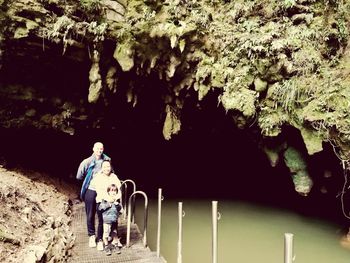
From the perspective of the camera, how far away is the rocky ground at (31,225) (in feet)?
14.5

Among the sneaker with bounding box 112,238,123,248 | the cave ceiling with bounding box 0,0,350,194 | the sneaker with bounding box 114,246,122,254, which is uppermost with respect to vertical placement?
the cave ceiling with bounding box 0,0,350,194

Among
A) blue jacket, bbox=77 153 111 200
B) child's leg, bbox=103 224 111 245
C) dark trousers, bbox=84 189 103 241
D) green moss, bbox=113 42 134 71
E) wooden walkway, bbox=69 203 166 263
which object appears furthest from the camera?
green moss, bbox=113 42 134 71

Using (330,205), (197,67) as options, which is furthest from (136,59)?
(330,205)

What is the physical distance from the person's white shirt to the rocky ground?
920 millimetres

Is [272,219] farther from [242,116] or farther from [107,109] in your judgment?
[107,109]

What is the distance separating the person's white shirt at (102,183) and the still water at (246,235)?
201cm

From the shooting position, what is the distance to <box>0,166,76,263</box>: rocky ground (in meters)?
4.42

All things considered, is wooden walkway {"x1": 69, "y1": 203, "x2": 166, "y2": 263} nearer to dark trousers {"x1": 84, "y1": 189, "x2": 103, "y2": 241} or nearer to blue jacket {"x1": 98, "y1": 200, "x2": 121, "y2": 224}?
dark trousers {"x1": 84, "y1": 189, "x2": 103, "y2": 241}

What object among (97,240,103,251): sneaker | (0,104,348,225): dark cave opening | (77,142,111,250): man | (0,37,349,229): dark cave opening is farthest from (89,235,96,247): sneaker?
(0,104,348,225): dark cave opening

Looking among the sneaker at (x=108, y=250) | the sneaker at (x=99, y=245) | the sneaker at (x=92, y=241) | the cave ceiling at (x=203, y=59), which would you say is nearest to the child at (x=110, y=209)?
the sneaker at (x=108, y=250)

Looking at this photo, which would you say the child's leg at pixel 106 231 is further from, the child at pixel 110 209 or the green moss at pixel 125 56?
the green moss at pixel 125 56

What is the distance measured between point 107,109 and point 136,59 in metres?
2.22

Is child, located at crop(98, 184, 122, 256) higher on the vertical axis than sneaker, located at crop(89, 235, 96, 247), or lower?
higher

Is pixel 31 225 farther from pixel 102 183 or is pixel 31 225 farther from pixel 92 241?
pixel 102 183
